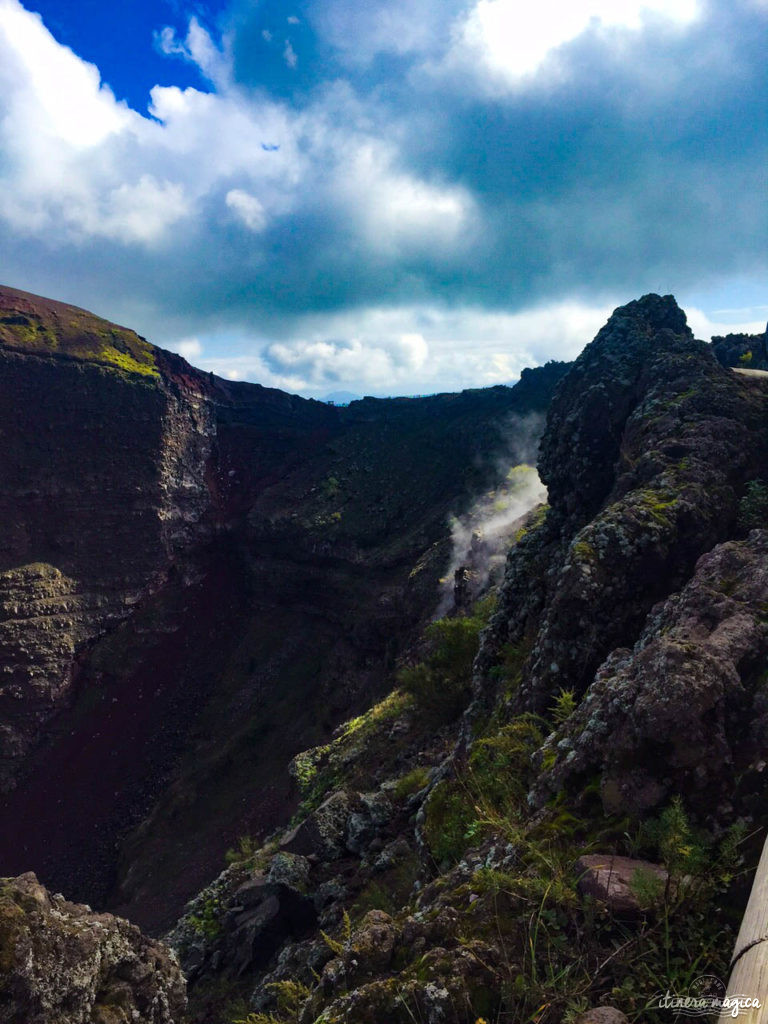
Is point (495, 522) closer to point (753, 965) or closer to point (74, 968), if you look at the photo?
point (74, 968)

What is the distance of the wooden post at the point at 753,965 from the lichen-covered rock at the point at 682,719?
2018mm

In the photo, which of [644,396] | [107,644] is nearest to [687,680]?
[644,396]

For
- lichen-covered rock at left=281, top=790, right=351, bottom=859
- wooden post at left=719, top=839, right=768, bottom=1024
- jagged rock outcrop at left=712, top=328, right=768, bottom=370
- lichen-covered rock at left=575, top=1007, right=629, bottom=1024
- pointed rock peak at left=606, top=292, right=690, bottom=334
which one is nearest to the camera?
wooden post at left=719, top=839, right=768, bottom=1024

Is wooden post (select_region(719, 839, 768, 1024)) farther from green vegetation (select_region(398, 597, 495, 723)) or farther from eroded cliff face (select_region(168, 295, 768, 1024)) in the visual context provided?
green vegetation (select_region(398, 597, 495, 723))

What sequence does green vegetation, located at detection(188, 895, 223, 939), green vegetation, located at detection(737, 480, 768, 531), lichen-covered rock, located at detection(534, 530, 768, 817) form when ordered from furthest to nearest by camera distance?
green vegetation, located at detection(188, 895, 223, 939), green vegetation, located at detection(737, 480, 768, 531), lichen-covered rock, located at detection(534, 530, 768, 817)

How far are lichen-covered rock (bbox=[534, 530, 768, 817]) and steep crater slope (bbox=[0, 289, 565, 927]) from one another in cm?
2688

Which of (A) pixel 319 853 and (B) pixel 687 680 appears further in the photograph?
(A) pixel 319 853

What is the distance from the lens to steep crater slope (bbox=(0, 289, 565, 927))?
3362 centimetres

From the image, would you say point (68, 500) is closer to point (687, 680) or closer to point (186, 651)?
point (186, 651)

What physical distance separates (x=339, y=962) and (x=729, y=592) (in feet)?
19.2

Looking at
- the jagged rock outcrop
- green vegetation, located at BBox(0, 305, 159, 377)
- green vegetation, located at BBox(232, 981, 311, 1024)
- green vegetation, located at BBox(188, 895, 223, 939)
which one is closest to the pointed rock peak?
the jagged rock outcrop

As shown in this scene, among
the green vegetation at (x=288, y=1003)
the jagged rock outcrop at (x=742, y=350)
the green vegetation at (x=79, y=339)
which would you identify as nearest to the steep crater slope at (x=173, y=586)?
the green vegetation at (x=79, y=339)

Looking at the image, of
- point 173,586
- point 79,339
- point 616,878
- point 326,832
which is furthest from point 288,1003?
point 79,339

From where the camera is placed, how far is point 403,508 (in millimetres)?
48031
